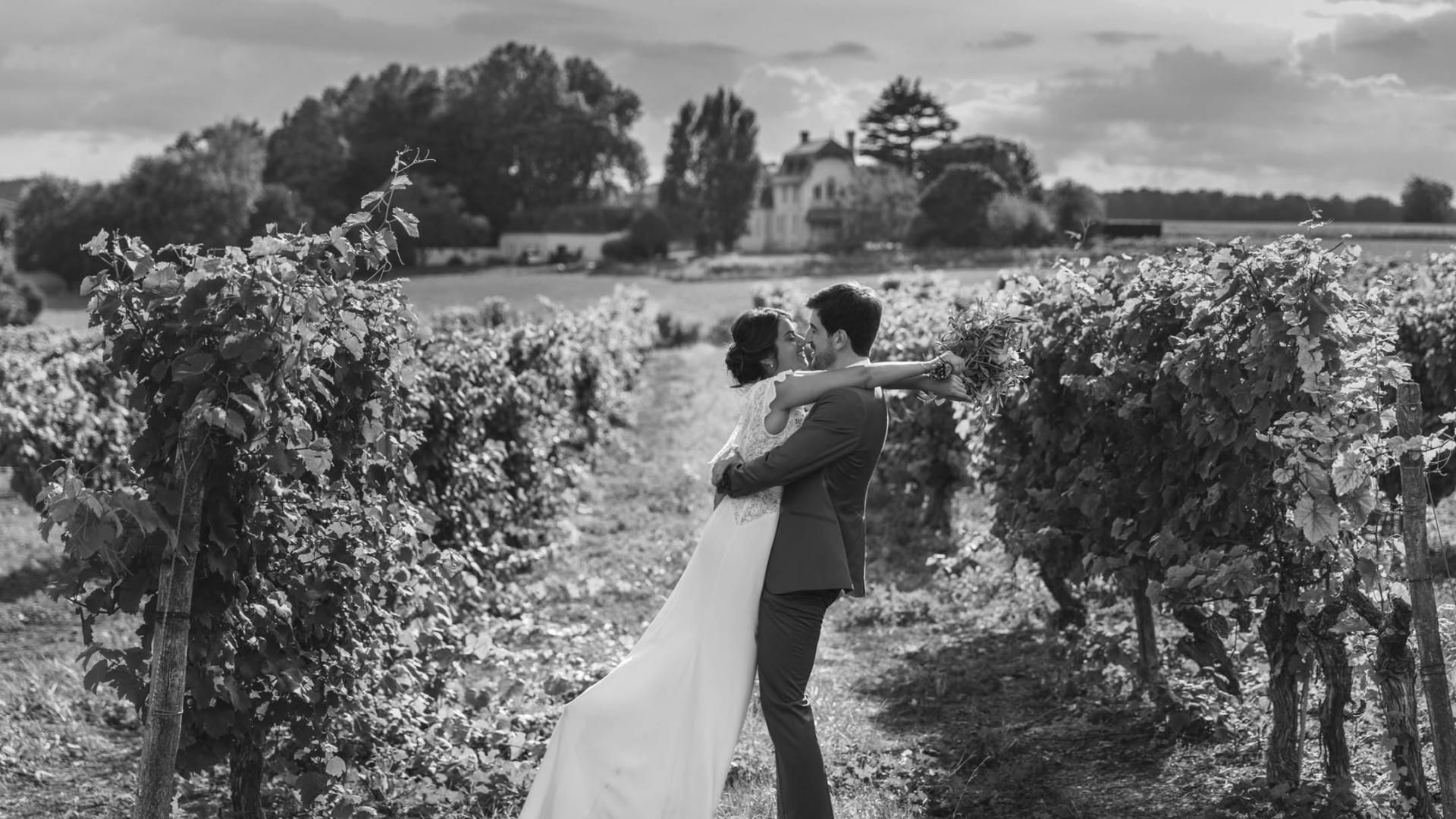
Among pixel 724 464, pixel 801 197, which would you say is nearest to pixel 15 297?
pixel 724 464

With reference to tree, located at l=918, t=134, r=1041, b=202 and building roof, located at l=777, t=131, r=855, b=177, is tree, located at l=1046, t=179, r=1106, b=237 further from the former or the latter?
building roof, located at l=777, t=131, r=855, b=177

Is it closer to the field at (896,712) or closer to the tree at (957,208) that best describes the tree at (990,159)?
the tree at (957,208)

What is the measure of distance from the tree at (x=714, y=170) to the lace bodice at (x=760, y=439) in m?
92.6

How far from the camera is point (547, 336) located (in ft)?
42.3

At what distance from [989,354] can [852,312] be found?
0.59 meters

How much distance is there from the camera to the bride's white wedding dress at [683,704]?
4.51m

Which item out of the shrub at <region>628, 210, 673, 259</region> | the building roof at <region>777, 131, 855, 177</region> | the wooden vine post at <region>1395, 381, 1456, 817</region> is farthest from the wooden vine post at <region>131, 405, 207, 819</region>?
the building roof at <region>777, 131, 855, 177</region>

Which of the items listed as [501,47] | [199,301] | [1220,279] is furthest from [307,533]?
[501,47]

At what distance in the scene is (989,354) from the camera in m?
4.79

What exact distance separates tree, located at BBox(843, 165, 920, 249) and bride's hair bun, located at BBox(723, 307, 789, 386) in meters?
77.7

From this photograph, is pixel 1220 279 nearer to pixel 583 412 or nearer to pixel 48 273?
pixel 583 412

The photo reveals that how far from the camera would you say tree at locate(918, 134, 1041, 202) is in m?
94.7

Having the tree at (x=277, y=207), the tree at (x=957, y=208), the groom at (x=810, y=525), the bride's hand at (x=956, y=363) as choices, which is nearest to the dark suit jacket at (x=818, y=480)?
the groom at (x=810, y=525)

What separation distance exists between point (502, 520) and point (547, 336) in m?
2.85
